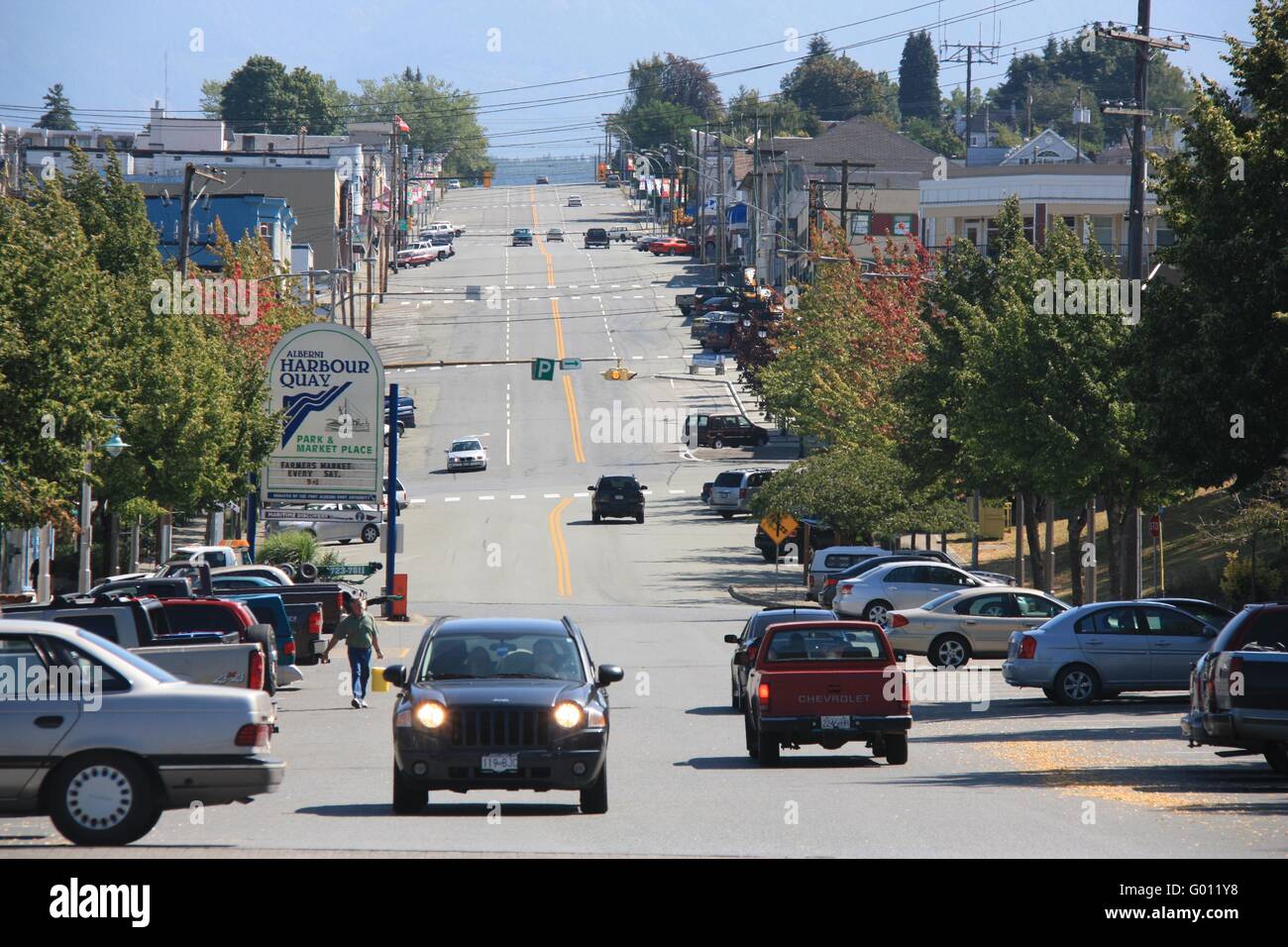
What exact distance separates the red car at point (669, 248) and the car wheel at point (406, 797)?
5634 inches

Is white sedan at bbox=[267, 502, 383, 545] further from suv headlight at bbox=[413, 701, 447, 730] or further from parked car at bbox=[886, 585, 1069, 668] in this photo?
suv headlight at bbox=[413, 701, 447, 730]

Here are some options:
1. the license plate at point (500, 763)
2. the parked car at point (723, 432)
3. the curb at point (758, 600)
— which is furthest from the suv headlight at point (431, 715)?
the parked car at point (723, 432)

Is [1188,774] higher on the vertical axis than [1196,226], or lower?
lower

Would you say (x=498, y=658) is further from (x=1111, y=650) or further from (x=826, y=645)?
(x=1111, y=650)

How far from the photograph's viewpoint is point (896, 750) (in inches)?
776

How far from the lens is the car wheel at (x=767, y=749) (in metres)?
19.2

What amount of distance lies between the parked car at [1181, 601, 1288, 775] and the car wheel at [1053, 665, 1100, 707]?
849cm

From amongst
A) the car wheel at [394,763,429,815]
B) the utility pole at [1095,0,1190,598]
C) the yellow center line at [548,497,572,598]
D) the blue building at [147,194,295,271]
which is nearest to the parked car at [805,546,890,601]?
the yellow center line at [548,497,572,598]

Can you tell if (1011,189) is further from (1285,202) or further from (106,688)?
(106,688)

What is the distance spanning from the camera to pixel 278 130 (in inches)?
7771

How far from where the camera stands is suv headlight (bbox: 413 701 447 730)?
14.5 meters

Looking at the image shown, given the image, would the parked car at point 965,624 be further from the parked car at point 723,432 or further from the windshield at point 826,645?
the parked car at point 723,432

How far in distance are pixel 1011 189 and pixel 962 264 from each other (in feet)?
109
